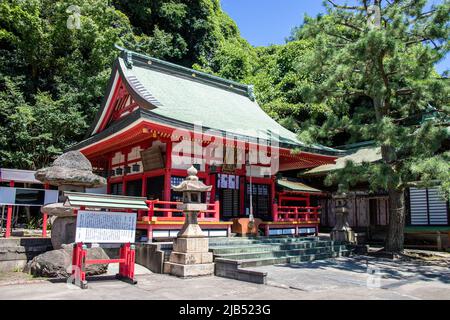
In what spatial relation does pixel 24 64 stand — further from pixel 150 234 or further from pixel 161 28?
pixel 150 234

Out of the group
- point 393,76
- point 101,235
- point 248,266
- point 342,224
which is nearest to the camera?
point 101,235

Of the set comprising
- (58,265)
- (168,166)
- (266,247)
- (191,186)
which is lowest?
(58,265)

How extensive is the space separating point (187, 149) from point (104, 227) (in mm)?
6251

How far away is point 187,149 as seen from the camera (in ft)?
46.0

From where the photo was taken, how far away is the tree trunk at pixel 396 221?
13281 millimetres

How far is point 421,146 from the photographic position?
1135 cm

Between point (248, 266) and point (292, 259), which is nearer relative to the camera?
point (248, 266)

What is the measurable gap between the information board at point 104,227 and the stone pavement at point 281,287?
1.05 m

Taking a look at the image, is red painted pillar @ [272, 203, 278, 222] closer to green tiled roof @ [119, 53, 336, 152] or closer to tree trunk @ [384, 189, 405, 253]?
green tiled roof @ [119, 53, 336, 152]

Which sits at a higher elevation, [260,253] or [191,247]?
[191,247]

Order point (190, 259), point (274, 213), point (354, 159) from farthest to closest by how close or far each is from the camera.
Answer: point (354, 159) < point (274, 213) < point (190, 259)

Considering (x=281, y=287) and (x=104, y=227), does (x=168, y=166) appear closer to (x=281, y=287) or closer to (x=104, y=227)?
(x=104, y=227)

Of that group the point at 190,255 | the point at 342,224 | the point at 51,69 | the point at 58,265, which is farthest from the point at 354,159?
Result: the point at 51,69
